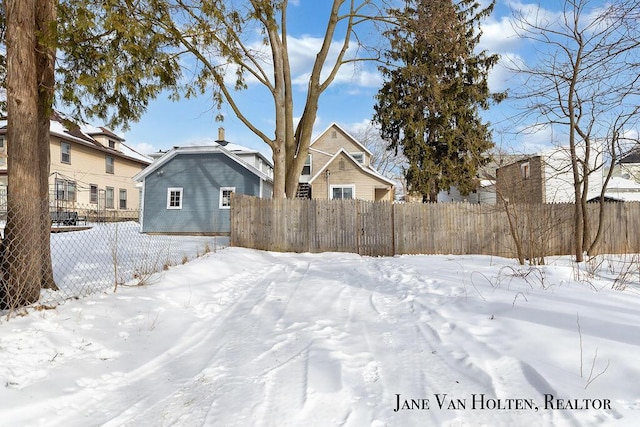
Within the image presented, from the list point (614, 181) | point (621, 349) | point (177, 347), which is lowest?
point (177, 347)

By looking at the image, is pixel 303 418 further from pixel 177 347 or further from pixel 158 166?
pixel 158 166

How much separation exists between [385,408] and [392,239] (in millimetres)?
9723

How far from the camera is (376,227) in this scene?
1189cm

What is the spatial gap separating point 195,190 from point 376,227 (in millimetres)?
11511

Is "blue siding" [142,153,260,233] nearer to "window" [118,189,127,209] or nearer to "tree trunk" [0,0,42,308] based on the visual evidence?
"window" [118,189,127,209]

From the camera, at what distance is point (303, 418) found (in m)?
2.25

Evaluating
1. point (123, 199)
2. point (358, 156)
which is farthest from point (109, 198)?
point (358, 156)

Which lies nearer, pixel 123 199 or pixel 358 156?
pixel 358 156

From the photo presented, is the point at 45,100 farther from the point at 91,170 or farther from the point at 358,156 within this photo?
the point at 91,170

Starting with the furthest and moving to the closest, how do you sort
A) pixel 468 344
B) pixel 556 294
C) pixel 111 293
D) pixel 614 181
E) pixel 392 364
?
pixel 614 181, pixel 111 293, pixel 556 294, pixel 468 344, pixel 392 364

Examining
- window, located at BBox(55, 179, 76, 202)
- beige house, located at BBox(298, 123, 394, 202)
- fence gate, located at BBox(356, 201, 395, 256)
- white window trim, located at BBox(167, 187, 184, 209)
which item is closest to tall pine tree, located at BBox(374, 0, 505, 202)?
beige house, located at BBox(298, 123, 394, 202)

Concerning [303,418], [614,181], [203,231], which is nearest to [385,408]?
[303,418]

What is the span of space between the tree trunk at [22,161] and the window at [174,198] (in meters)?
15.3

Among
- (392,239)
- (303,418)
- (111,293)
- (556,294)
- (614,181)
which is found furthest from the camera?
(614,181)
